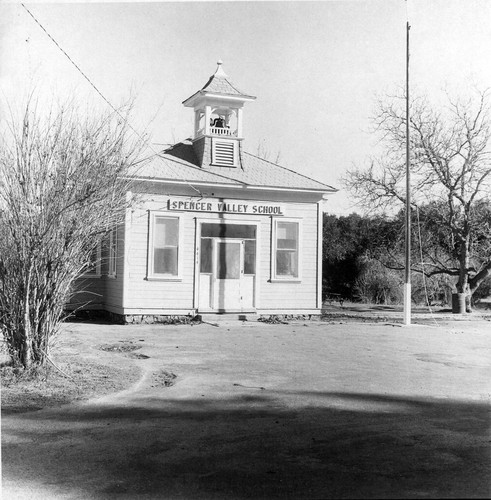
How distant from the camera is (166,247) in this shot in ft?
62.2

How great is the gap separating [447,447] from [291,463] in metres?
1.68

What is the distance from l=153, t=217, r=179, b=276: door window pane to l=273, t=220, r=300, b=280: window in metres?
3.14

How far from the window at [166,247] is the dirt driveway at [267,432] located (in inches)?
241

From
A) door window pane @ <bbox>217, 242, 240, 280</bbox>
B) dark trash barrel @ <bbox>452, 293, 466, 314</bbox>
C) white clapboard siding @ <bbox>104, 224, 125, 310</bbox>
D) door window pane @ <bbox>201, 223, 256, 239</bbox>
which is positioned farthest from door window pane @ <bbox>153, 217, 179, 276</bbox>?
dark trash barrel @ <bbox>452, 293, 466, 314</bbox>

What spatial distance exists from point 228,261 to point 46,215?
35.2ft

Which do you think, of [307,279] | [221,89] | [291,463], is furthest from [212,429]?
[221,89]

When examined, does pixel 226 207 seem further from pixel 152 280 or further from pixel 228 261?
pixel 152 280

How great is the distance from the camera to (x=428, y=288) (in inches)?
1155

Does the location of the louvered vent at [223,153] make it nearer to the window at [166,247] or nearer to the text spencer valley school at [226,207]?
the text spencer valley school at [226,207]

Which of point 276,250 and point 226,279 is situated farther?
point 276,250

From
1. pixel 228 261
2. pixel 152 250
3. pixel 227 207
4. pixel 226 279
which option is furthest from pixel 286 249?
pixel 152 250

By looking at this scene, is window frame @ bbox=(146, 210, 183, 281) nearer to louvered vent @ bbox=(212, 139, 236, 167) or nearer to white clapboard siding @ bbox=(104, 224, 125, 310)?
white clapboard siding @ bbox=(104, 224, 125, 310)

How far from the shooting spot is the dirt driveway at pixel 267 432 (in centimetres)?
531

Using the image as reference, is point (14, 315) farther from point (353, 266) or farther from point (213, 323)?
point (353, 266)
